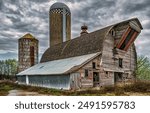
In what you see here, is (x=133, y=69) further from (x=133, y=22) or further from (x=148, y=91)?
(x=148, y=91)

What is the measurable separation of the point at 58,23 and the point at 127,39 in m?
22.3

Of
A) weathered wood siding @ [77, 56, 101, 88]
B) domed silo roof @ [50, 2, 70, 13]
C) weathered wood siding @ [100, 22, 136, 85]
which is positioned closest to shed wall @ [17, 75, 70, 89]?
weathered wood siding @ [77, 56, 101, 88]

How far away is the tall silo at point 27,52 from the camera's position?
52312 mm

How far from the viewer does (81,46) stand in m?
33.1

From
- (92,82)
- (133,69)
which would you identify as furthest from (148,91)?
(133,69)

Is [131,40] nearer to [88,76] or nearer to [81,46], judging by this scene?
[81,46]

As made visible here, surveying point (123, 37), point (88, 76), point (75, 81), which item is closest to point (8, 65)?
point (123, 37)

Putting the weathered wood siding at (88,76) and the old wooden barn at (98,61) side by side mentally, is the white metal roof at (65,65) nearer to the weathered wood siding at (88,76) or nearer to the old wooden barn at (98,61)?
the old wooden barn at (98,61)

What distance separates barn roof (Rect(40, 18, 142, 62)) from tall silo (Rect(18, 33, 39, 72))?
9927 mm

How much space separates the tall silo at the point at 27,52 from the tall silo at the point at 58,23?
19.3ft

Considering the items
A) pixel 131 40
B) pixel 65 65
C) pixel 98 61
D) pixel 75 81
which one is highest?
pixel 131 40

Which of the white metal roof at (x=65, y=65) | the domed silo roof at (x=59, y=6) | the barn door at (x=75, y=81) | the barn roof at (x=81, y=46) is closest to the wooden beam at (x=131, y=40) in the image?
the barn roof at (x=81, y=46)

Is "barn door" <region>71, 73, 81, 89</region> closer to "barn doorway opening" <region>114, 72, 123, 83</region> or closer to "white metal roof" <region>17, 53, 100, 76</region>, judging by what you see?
"white metal roof" <region>17, 53, 100, 76</region>

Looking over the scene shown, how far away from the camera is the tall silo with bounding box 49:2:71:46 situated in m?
49.8
